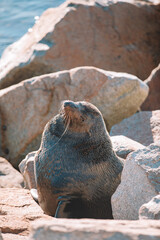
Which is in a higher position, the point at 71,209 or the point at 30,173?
the point at 71,209

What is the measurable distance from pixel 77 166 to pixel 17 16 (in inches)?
523

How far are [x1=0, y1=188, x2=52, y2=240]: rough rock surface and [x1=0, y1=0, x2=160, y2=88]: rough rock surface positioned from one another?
4.27 metres

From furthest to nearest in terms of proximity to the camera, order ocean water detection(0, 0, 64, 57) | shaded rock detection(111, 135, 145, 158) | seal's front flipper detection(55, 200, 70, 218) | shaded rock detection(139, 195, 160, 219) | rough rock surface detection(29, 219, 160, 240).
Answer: ocean water detection(0, 0, 64, 57), shaded rock detection(111, 135, 145, 158), seal's front flipper detection(55, 200, 70, 218), shaded rock detection(139, 195, 160, 219), rough rock surface detection(29, 219, 160, 240)

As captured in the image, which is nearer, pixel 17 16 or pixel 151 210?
pixel 151 210

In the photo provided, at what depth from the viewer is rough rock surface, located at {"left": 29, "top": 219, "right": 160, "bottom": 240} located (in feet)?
6.24

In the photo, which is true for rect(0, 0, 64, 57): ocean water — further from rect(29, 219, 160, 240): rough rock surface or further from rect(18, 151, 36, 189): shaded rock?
rect(29, 219, 160, 240): rough rock surface

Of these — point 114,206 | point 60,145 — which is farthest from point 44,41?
point 114,206

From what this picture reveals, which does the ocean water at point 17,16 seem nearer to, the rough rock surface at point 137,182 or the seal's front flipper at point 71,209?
the seal's front flipper at point 71,209

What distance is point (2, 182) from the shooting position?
604 centimetres

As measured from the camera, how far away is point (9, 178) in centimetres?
615

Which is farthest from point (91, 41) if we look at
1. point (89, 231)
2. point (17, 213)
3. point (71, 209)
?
point (89, 231)

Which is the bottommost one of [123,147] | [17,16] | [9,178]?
[17,16]

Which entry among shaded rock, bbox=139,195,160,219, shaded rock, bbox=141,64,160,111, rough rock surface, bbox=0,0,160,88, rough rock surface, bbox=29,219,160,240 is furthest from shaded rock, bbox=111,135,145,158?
rough rock surface, bbox=0,0,160,88

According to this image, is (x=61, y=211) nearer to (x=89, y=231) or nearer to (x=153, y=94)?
(x=89, y=231)
